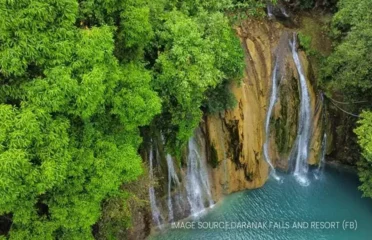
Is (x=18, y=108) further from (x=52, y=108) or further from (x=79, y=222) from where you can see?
(x=79, y=222)

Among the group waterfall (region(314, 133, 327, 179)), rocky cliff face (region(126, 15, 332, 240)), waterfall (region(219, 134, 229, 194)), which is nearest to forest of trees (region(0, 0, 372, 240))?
rocky cliff face (region(126, 15, 332, 240))

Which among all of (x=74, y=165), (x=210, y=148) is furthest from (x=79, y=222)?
(x=210, y=148)

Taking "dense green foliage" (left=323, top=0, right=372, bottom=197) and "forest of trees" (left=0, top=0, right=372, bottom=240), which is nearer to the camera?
"forest of trees" (left=0, top=0, right=372, bottom=240)

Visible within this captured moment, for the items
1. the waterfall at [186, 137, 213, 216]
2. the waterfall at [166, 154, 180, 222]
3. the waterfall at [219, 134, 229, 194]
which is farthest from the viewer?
the waterfall at [219, 134, 229, 194]

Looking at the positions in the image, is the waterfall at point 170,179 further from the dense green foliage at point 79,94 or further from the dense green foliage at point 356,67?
the dense green foliage at point 356,67

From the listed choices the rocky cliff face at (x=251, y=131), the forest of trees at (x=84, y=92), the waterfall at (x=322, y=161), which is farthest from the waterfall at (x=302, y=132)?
the forest of trees at (x=84, y=92)

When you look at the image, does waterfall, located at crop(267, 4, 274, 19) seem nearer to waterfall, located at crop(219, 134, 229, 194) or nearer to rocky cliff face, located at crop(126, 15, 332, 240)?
rocky cliff face, located at crop(126, 15, 332, 240)
